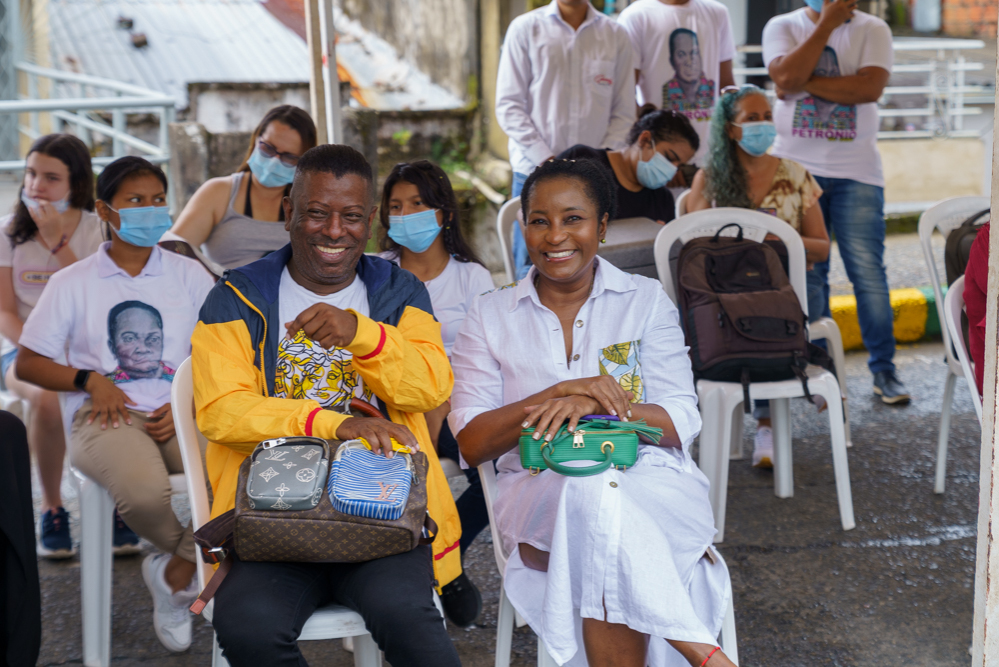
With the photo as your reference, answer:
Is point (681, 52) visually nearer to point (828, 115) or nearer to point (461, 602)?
point (828, 115)

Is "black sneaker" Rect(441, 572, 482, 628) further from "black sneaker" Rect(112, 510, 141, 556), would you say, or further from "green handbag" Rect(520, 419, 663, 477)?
"black sneaker" Rect(112, 510, 141, 556)

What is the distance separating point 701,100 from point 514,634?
3.04m

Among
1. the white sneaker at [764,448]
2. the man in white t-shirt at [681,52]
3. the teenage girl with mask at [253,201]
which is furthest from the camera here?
the man in white t-shirt at [681,52]

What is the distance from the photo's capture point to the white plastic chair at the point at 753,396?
3250 mm

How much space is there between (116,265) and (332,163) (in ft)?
3.27

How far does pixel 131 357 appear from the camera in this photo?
9.48 ft

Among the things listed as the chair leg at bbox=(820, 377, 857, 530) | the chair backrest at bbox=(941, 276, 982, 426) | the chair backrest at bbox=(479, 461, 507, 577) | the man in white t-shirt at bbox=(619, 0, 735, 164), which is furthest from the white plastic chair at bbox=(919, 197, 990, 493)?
the chair backrest at bbox=(479, 461, 507, 577)

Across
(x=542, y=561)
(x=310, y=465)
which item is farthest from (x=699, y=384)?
(x=310, y=465)

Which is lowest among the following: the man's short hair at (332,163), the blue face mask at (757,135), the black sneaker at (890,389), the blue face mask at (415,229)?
the black sneaker at (890,389)

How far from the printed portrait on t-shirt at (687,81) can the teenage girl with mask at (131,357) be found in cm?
272

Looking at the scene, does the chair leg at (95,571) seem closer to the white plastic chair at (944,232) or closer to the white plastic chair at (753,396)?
the white plastic chair at (753,396)

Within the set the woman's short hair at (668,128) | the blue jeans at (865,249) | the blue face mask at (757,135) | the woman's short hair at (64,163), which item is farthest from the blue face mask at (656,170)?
the woman's short hair at (64,163)

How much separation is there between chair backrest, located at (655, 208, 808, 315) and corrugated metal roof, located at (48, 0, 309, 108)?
Answer: 6348mm

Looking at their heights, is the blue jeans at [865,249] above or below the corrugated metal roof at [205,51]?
below
